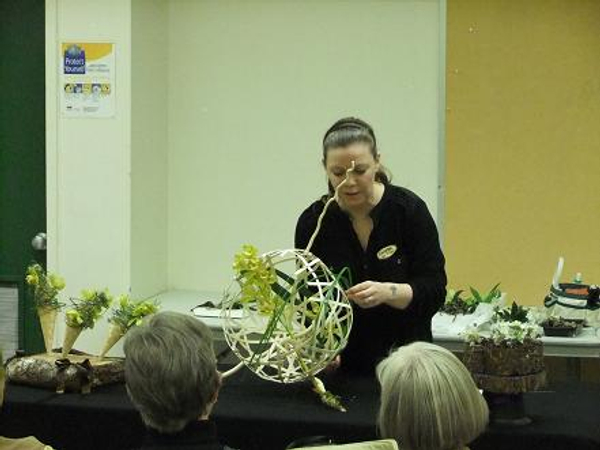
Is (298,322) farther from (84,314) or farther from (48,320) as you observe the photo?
(48,320)

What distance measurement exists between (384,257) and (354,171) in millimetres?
264

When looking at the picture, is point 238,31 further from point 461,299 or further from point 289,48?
point 461,299

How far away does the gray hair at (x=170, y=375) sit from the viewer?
1.69m

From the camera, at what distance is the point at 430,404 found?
1.69 m

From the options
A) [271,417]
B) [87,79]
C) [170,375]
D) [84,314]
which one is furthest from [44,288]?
[87,79]

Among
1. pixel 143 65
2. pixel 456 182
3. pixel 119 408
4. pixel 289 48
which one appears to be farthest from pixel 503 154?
pixel 119 408

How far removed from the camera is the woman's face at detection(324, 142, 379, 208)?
2.53 metres

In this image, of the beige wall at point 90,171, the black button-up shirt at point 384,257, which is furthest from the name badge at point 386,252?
the beige wall at point 90,171

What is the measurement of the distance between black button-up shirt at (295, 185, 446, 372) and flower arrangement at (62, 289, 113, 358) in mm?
602

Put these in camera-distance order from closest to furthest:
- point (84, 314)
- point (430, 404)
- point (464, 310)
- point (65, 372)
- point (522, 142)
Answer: point (430, 404), point (65, 372), point (84, 314), point (464, 310), point (522, 142)

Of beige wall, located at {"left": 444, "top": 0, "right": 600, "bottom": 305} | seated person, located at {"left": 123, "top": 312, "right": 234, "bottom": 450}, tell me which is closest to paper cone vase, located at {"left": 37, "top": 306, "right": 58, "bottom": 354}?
seated person, located at {"left": 123, "top": 312, "right": 234, "bottom": 450}

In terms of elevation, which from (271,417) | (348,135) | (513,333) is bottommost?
(271,417)

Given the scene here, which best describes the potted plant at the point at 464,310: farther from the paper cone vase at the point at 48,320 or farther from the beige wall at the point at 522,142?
the paper cone vase at the point at 48,320

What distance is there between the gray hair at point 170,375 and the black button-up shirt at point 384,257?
0.91 metres
